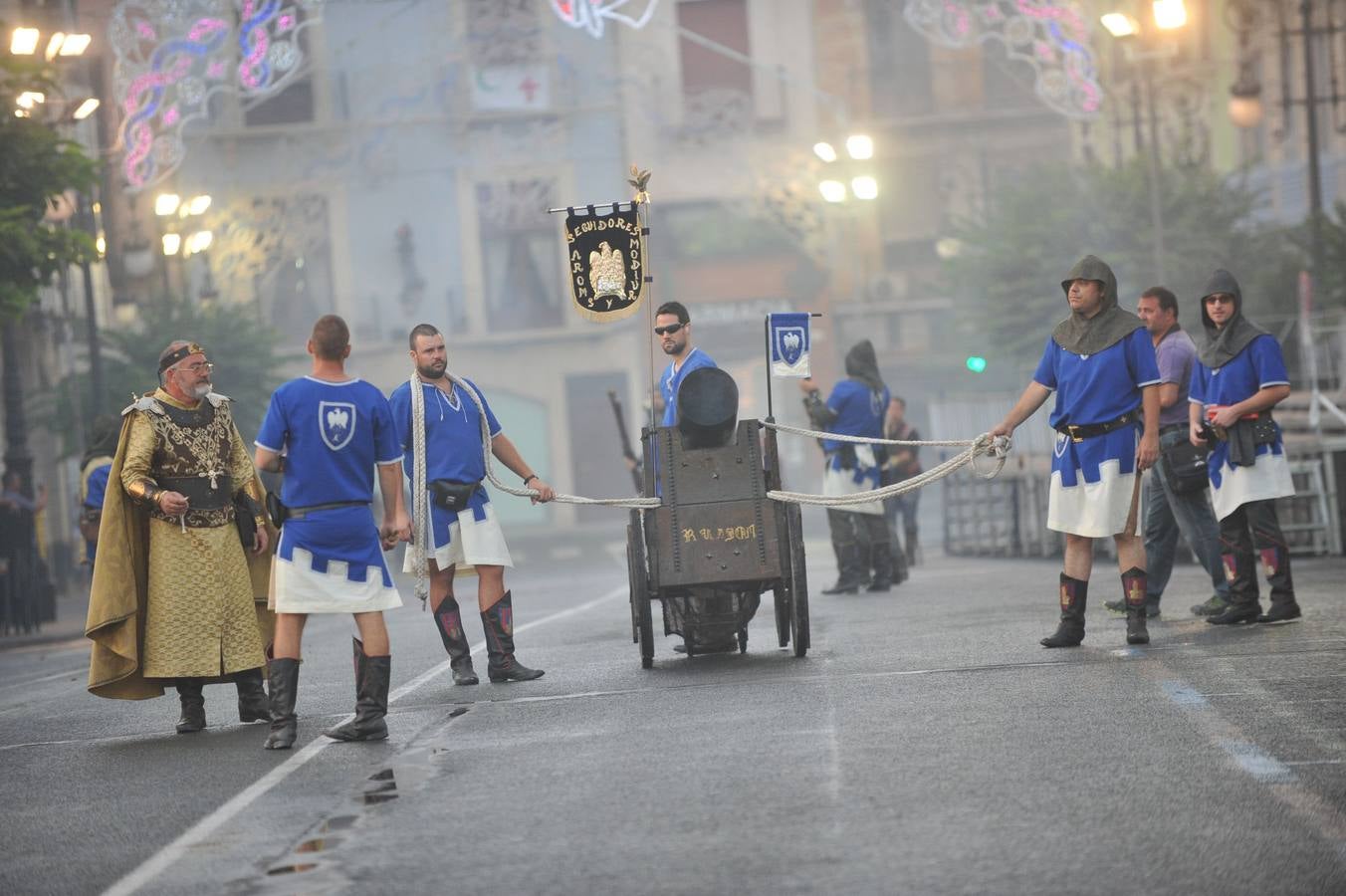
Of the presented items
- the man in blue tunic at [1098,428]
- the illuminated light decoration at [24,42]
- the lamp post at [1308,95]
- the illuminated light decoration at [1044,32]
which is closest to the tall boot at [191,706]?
the man in blue tunic at [1098,428]

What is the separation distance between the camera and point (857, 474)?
1762 centimetres

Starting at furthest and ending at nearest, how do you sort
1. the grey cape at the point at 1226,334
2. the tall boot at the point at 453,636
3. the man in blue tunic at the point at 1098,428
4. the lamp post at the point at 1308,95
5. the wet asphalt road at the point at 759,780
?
the lamp post at the point at 1308,95
the grey cape at the point at 1226,334
the tall boot at the point at 453,636
the man in blue tunic at the point at 1098,428
the wet asphalt road at the point at 759,780

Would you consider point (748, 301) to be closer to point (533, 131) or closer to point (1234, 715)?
point (533, 131)

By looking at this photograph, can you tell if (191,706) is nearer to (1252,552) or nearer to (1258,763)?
(1258,763)

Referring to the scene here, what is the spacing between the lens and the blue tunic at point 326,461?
9070 millimetres

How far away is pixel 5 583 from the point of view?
2256cm

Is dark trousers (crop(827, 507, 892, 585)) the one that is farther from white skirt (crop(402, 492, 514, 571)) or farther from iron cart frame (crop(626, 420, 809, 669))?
white skirt (crop(402, 492, 514, 571))

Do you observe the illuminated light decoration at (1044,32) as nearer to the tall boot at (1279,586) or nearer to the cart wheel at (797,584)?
the tall boot at (1279,586)

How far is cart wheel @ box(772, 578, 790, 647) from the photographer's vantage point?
437 inches

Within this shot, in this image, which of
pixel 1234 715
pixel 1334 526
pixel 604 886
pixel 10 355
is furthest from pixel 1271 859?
pixel 10 355

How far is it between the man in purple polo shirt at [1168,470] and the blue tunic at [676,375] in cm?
272

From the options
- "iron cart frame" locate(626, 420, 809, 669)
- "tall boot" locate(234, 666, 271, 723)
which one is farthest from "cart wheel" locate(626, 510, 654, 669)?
"tall boot" locate(234, 666, 271, 723)

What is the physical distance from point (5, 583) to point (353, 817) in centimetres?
1657

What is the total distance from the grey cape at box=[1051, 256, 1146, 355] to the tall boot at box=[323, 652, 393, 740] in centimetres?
377
